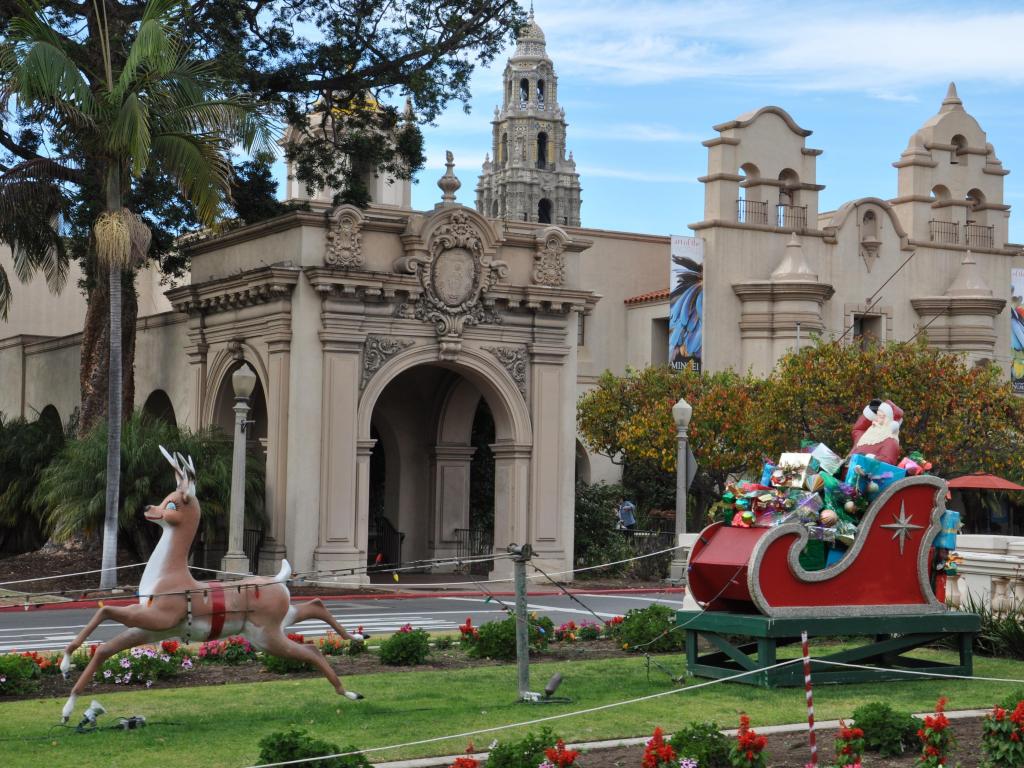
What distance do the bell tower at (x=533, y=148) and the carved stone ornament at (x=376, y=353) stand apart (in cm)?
10700

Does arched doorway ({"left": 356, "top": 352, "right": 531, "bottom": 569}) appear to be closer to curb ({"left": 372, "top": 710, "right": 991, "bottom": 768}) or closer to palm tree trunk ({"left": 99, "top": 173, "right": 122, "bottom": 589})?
palm tree trunk ({"left": 99, "top": 173, "right": 122, "bottom": 589})

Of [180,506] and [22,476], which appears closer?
[180,506]

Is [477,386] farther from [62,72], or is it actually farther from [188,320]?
[62,72]

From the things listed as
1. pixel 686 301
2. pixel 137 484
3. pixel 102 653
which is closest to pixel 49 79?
pixel 137 484

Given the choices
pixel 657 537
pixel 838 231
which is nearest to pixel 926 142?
pixel 838 231

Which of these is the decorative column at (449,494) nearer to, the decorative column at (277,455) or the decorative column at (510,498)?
the decorative column at (510,498)

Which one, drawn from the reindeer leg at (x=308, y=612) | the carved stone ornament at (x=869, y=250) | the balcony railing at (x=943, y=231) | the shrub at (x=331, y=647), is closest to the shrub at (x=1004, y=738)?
the reindeer leg at (x=308, y=612)

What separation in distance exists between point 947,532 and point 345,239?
51.6 feet

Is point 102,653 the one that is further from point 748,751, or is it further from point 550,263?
point 550,263

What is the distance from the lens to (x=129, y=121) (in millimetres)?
23641

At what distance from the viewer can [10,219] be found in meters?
27.0

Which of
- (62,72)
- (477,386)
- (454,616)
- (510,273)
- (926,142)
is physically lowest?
(454,616)

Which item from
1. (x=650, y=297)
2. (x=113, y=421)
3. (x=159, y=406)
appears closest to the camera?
(x=113, y=421)

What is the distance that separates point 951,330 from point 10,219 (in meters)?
30.9
